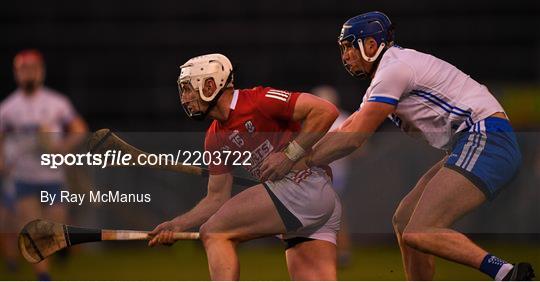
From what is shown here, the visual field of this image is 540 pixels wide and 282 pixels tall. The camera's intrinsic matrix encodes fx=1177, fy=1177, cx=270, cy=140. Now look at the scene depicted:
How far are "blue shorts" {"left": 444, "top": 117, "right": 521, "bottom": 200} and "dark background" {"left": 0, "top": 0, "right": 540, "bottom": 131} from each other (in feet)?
29.6

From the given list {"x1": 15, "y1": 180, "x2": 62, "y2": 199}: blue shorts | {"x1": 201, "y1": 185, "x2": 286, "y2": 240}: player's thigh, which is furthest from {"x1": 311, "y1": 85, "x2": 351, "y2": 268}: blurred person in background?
{"x1": 201, "y1": 185, "x2": 286, "y2": 240}: player's thigh

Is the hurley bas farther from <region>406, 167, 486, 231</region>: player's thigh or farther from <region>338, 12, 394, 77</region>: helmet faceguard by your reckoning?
<region>406, 167, 486, 231</region>: player's thigh

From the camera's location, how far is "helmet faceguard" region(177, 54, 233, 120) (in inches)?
225

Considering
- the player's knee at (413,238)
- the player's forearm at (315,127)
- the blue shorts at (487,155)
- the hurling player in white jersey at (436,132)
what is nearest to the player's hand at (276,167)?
the hurling player in white jersey at (436,132)

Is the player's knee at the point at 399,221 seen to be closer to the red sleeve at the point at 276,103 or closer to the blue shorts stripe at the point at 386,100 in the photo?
the blue shorts stripe at the point at 386,100

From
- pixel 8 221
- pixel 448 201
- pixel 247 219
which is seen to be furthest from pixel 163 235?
pixel 8 221

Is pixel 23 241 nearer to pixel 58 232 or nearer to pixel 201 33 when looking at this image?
pixel 58 232

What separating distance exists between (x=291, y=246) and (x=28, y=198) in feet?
11.4

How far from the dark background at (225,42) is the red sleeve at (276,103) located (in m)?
8.96

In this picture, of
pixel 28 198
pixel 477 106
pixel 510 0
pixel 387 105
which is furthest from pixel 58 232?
pixel 510 0

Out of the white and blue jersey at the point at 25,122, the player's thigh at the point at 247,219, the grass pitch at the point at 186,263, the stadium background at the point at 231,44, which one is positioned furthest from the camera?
the stadium background at the point at 231,44

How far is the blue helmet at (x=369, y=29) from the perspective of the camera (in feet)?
19.1

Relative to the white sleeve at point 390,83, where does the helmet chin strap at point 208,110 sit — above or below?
below

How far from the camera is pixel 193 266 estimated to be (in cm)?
1034
